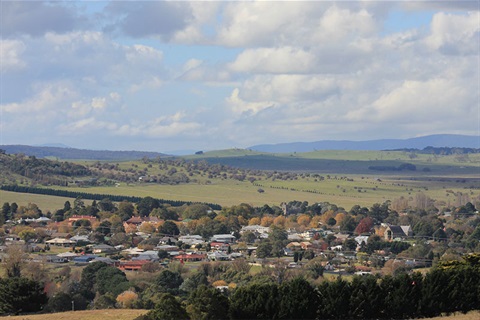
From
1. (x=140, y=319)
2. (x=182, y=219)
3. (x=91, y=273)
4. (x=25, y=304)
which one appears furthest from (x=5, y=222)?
(x=140, y=319)

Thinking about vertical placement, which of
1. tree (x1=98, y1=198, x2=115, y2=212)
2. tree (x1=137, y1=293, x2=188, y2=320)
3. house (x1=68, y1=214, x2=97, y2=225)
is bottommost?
house (x1=68, y1=214, x2=97, y2=225)

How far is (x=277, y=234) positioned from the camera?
119688 millimetres

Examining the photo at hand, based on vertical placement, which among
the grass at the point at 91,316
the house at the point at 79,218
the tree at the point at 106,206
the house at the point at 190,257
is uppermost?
the grass at the point at 91,316

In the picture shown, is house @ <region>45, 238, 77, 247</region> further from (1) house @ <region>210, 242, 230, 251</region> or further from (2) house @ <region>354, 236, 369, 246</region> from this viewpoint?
(2) house @ <region>354, 236, 369, 246</region>

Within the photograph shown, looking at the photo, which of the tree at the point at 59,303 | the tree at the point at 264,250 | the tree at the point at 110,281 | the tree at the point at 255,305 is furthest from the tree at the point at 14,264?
the tree at the point at 255,305

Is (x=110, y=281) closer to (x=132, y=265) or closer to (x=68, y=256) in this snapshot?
(x=132, y=265)

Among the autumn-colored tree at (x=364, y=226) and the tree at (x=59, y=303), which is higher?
the tree at (x=59, y=303)

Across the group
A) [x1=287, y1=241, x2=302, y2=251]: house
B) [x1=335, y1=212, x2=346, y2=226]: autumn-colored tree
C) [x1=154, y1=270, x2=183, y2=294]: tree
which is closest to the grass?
[x1=154, y1=270, x2=183, y2=294]: tree

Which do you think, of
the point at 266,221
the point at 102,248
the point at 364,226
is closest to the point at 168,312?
the point at 102,248

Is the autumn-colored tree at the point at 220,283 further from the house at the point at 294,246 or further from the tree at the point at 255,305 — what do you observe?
the house at the point at 294,246

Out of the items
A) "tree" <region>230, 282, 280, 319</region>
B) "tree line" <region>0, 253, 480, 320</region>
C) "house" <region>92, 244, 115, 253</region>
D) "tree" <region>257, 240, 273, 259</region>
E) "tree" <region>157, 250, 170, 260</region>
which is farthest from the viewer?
"house" <region>92, 244, 115, 253</region>

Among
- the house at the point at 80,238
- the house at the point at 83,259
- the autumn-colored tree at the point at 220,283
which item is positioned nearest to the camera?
the autumn-colored tree at the point at 220,283

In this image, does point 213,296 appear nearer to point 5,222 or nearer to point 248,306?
point 248,306

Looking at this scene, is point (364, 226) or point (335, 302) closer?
point (335, 302)
